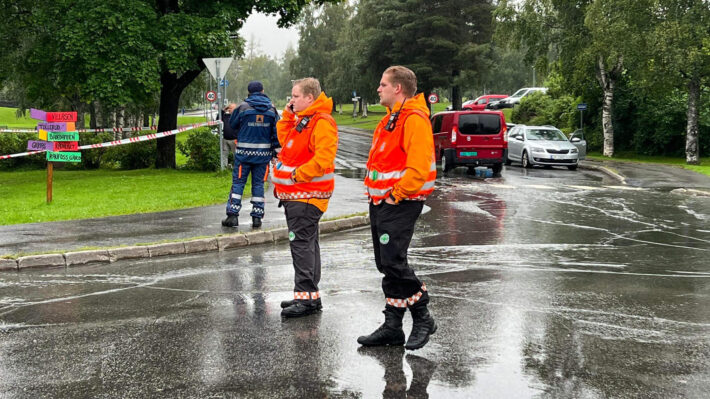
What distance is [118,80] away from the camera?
20.5 metres

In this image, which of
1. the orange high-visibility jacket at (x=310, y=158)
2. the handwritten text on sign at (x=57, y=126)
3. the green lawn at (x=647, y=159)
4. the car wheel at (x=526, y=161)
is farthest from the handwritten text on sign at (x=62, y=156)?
the green lawn at (x=647, y=159)

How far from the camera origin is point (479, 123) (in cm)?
2339

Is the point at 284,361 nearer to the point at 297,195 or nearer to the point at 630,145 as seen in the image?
the point at 297,195

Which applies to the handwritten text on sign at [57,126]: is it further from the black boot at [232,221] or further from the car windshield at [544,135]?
the car windshield at [544,135]

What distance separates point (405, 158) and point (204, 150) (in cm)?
1862

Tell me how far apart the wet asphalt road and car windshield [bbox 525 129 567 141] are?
57.5ft

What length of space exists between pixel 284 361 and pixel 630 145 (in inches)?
1377

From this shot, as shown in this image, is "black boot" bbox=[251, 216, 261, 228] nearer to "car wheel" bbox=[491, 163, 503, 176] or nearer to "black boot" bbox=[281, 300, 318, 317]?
"black boot" bbox=[281, 300, 318, 317]

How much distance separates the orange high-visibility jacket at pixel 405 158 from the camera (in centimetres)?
505

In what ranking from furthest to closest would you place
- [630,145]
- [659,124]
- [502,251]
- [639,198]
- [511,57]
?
[511,57] < [630,145] < [659,124] < [639,198] < [502,251]

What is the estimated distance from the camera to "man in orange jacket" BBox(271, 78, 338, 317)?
6.13 metres

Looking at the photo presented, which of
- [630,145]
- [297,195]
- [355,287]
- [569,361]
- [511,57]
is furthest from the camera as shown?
[511,57]

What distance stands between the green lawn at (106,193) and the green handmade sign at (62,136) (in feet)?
4.17

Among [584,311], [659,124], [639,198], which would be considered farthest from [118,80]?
[659,124]
